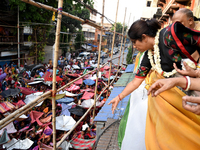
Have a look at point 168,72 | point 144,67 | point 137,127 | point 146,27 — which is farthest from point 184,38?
point 137,127

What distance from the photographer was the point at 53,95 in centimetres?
249

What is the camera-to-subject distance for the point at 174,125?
1.11 m

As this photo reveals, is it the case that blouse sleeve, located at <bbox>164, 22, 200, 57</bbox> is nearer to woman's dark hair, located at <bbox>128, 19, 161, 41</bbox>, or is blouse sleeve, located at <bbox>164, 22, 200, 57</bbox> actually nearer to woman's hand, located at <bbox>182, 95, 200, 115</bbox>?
woman's dark hair, located at <bbox>128, 19, 161, 41</bbox>

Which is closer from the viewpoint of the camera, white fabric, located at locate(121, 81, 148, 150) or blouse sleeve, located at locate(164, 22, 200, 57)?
blouse sleeve, located at locate(164, 22, 200, 57)

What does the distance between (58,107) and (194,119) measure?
7893mm

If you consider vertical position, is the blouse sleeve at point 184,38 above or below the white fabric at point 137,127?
above

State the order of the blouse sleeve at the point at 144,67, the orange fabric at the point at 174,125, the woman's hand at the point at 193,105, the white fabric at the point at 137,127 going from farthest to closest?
the white fabric at the point at 137,127
the blouse sleeve at the point at 144,67
the orange fabric at the point at 174,125
the woman's hand at the point at 193,105

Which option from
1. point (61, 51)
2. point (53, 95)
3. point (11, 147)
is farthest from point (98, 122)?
point (61, 51)

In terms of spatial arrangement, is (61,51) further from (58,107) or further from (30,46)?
(58,107)

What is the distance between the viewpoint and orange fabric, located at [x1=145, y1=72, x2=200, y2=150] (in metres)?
1.01

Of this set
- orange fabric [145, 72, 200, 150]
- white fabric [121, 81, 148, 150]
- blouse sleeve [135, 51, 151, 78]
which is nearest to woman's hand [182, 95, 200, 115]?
orange fabric [145, 72, 200, 150]

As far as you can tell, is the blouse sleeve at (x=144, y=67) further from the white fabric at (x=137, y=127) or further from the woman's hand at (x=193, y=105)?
the woman's hand at (x=193, y=105)

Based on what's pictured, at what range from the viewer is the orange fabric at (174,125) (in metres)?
1.01

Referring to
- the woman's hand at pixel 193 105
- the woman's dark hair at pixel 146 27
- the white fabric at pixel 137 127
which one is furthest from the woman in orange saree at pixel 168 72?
the white fabric at pixel 137 127
